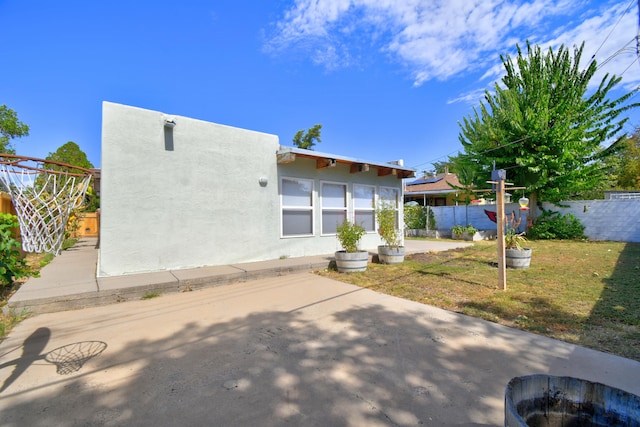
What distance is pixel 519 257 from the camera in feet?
22.2

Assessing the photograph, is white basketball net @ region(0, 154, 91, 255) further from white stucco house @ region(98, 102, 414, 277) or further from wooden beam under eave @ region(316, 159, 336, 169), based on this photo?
wooden beam under eave @ region(316, 159, 336, 169)

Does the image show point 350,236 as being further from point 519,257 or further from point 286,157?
point 519,257

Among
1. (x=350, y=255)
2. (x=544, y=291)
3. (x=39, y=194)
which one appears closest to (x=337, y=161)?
(x=350, y=255)

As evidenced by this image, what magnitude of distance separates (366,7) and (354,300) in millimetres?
7397

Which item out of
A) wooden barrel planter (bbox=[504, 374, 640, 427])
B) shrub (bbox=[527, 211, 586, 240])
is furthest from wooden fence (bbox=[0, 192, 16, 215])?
shrub (bbox=[527, 211, 586, 240])

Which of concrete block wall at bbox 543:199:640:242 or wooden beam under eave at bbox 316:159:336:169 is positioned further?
concrete block wall at bbox 543:199:640:242

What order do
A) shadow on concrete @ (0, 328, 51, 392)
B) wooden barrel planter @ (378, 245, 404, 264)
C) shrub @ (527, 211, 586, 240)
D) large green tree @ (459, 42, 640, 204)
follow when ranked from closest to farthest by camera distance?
shadow on concrete @ (0, 328, 51, 392), wooden barrel planter @ (378, 245, 404, 264), large green tree @ (459, 42, 640, 204), shrub @ (527, 211, 586, 240)

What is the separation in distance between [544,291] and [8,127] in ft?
104

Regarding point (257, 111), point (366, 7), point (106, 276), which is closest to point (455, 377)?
point (106, 276)

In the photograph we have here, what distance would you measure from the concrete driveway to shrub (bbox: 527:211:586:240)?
41.9ft

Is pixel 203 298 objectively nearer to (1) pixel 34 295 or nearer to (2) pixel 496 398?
(1) pixel 34 295

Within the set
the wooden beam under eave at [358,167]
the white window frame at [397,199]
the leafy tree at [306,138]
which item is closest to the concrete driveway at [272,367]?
the wooden beam under eave at [358,167]

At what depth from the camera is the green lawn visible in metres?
3.32

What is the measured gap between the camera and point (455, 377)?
240 centimetres
